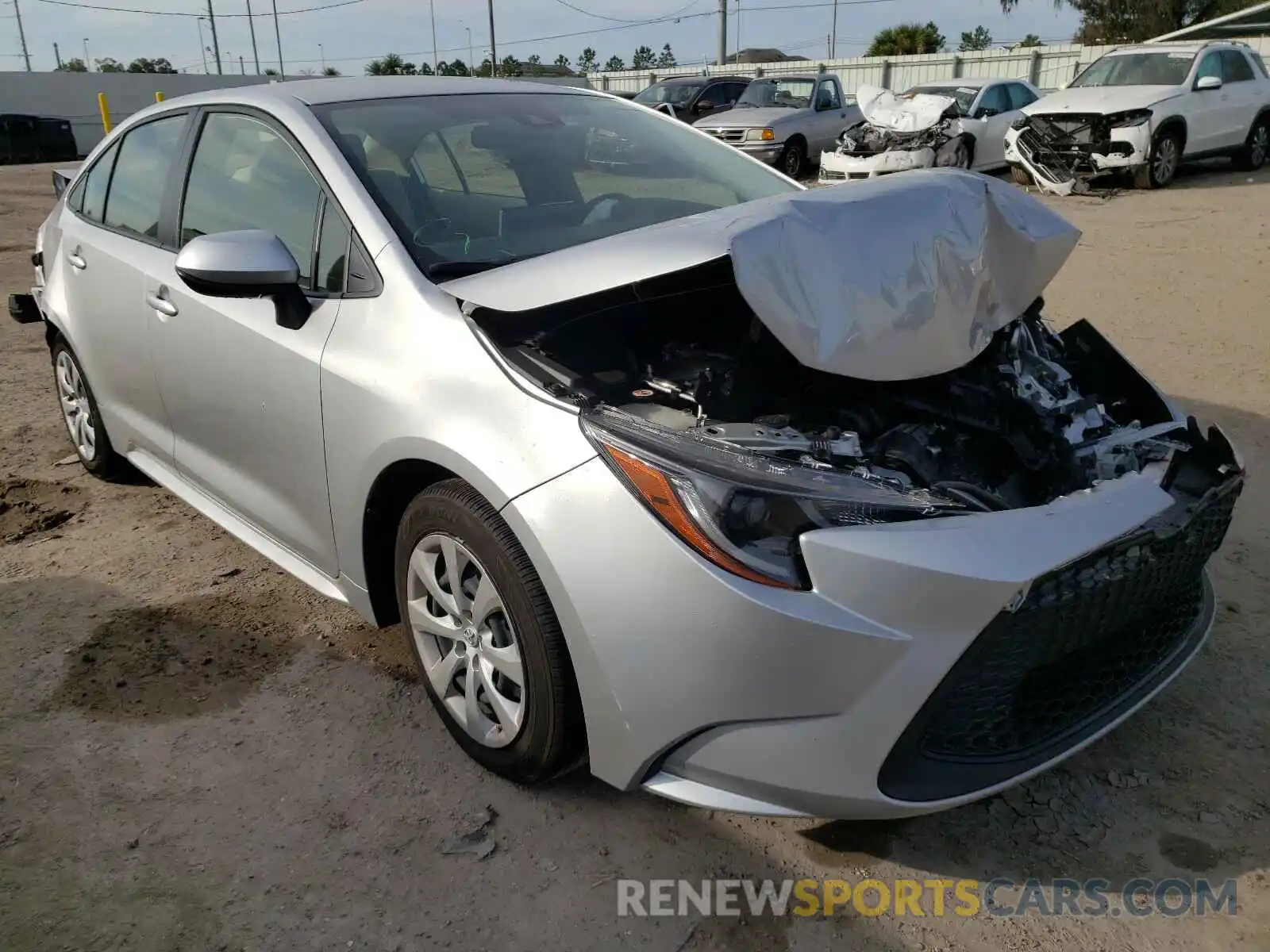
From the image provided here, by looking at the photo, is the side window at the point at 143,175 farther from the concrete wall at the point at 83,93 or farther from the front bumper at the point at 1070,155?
the concrete wall at the point at 83,93

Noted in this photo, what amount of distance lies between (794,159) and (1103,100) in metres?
4.49

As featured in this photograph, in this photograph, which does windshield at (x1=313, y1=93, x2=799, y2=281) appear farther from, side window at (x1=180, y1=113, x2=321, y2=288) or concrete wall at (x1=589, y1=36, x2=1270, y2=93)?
concrete wall at (x1=589, y1=36, x2=1270, y2=93)

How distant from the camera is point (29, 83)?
3155 cm

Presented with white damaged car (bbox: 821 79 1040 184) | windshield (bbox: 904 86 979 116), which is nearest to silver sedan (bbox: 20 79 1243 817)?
white damaged car (bbox: 821 79 1040 184)

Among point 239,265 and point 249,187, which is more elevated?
point 249,187

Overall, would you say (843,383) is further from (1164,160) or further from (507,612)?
(1164,160)

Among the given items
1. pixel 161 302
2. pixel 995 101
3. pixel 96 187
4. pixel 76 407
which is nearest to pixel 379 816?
pixel 161 302

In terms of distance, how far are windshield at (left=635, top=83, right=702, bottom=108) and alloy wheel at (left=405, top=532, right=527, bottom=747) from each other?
54.6 ft

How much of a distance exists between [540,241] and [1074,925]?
6.93ft

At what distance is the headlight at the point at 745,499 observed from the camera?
1.83 m

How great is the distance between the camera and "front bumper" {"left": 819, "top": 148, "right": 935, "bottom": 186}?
41.8 ft

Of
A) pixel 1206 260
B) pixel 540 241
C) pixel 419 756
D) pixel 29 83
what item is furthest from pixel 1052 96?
pixel 29 83

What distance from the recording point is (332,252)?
103 inches

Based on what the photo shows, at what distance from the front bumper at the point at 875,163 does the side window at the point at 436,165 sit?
1057 cm
